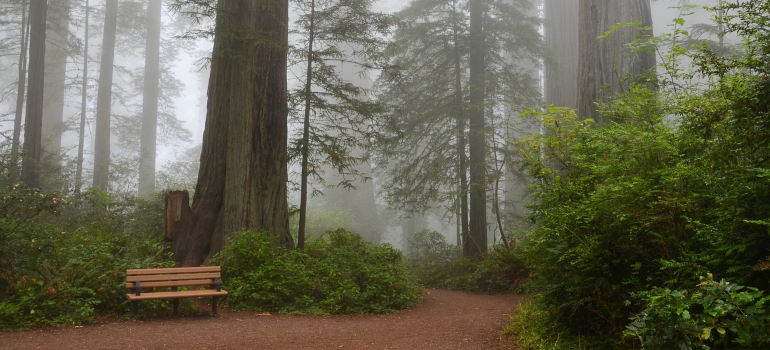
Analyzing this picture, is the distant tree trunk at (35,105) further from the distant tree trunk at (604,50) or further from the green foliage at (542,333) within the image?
the distant tree trunk at (604,50)

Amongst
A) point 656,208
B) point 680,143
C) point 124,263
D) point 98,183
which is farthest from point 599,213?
point 98,183

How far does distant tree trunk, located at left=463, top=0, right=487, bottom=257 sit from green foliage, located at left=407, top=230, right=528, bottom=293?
2.87ft

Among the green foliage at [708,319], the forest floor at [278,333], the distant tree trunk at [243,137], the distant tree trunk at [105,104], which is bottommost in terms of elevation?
the forest floor at [278,333]

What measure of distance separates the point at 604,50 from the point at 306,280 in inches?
264

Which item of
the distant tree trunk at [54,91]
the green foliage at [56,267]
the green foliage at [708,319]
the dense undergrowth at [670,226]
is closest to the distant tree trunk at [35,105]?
the green foliage at [56,267]

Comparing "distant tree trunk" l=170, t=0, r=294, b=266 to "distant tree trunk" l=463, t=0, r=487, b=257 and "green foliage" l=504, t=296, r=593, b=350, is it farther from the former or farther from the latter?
"distant tree trunk" l=463, t=0, r=487, b=257

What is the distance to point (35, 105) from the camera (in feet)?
50.2

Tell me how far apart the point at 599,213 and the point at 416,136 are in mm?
12008

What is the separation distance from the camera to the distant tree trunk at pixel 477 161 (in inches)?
604

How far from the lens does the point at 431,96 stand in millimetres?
16391

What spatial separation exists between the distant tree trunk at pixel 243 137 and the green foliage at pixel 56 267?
109 cm

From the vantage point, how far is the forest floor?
246 inches

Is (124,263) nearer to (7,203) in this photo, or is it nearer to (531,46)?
(7,203)

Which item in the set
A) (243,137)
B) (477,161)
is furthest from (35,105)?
(477,161)
